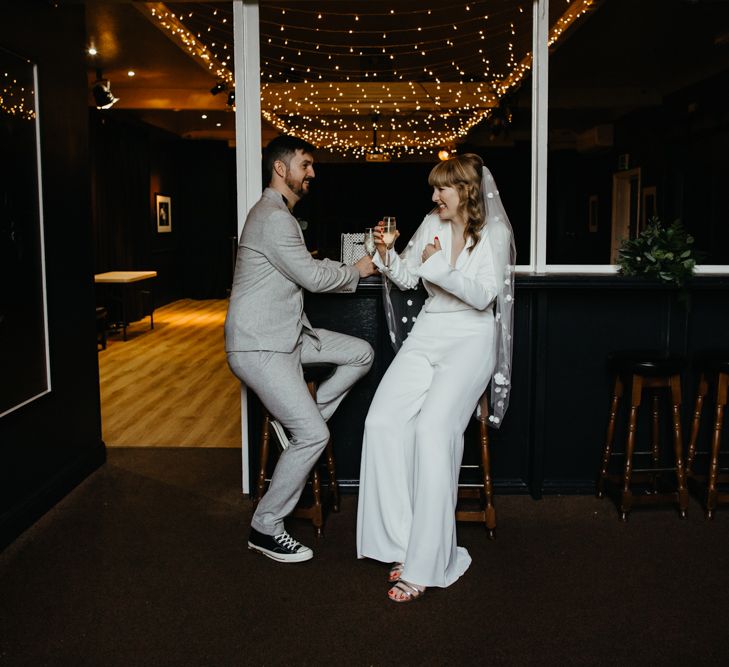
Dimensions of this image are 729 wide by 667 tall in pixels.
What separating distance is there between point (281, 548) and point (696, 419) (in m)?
2.04

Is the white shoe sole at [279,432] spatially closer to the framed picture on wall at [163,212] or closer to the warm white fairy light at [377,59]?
the warm white fairy light at [377,59]

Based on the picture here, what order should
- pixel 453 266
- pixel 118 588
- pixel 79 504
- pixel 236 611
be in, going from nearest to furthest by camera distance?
pixel 236 611 < pixel 118 588 < pixel 453 266 < pixel 79 504

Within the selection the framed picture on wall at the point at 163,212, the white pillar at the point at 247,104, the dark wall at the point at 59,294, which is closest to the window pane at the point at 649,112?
the white pillar at the point at 247,104

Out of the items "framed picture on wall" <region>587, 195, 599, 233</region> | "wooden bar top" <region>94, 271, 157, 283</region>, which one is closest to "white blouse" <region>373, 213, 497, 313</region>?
"wooden bar top" <region>94, 271, 157, 283</region>

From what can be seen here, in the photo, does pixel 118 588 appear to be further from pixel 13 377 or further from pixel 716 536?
pixel 716 536

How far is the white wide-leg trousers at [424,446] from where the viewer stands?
9.95ft

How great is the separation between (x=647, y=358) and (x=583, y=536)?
2.81ft

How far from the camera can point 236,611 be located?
2852 millimetres

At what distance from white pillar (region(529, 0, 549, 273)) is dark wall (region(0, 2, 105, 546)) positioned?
2.37m

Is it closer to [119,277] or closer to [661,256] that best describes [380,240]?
[661,256]

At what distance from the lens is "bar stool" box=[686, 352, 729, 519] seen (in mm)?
3738

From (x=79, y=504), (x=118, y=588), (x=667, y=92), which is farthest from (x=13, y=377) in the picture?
(x=667, y=92)

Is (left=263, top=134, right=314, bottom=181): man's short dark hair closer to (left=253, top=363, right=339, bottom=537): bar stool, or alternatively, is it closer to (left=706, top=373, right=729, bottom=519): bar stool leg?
(left=253, top=363, right=339, bottom=537): bar stool

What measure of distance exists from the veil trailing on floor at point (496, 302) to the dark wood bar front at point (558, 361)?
132 millimetres
